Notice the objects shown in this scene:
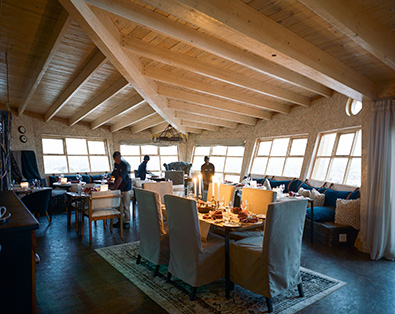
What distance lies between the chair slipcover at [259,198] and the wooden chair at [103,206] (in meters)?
2.22

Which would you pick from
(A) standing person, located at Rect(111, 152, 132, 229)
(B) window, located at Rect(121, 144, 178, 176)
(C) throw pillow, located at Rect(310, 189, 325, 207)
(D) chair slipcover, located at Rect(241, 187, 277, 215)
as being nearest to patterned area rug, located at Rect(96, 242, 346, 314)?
(D) chair slipcover, located at Rect(241, 187, 277, 215)

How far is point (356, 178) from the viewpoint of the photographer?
573 centimetres

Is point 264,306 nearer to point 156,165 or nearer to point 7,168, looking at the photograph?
point 7,168

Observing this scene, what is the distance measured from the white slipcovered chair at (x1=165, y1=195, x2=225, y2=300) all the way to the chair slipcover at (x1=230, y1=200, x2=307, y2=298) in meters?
0.18

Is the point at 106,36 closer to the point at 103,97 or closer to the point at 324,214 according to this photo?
the point at 103,97

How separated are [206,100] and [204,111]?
92 centimetres

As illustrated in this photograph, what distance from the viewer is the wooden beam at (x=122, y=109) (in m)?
6.24

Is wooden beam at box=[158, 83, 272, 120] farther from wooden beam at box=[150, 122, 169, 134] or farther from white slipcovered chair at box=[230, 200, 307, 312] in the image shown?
wooden beam at box=[150, 122, 169, 134]

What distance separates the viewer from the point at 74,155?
31.1ft

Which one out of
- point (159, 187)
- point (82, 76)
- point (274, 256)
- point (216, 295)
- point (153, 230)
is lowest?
point (216, 295)

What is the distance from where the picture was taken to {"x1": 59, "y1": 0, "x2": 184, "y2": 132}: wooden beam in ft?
8.32

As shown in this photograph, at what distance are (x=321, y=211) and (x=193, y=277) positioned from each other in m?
3.23

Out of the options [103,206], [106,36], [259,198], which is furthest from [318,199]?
→ [106,36]

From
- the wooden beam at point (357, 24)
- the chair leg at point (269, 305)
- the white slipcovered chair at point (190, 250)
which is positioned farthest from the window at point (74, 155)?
the wooden beam at point (357, 24)
